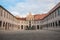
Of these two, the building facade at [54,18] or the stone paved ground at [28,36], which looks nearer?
the stone paved ground at [28,36]

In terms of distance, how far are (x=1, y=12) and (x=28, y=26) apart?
46.7 metres

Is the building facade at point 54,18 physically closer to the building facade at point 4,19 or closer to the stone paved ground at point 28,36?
the building facade at point 4,19

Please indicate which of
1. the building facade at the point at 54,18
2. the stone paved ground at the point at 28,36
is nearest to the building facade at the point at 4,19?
the building facade at the point at 54,18

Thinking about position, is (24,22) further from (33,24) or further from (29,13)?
(29,13)

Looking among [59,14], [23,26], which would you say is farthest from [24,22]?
[59,14]

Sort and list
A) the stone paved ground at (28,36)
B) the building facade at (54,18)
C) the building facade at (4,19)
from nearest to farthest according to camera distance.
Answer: the stone paved ground at (28,36)
the building facade at (54,18)
the building facade at (4,19)

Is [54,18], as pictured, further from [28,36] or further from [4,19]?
[28,36]

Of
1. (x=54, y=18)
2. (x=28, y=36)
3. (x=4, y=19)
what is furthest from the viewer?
(x=4, y=19)

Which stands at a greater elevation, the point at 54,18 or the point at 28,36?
the point at 54,18

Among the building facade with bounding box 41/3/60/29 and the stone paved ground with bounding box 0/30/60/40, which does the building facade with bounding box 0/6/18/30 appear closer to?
the building facade with bounding box 41/3/60/29

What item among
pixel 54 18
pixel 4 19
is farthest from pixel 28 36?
pixel 4 19

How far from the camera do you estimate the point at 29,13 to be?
106188 millimetres

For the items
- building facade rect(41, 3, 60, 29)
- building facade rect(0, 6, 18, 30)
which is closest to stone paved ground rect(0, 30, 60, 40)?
building facade rect(41, 3, 60, 29)

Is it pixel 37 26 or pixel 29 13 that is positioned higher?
pixel 29 13
